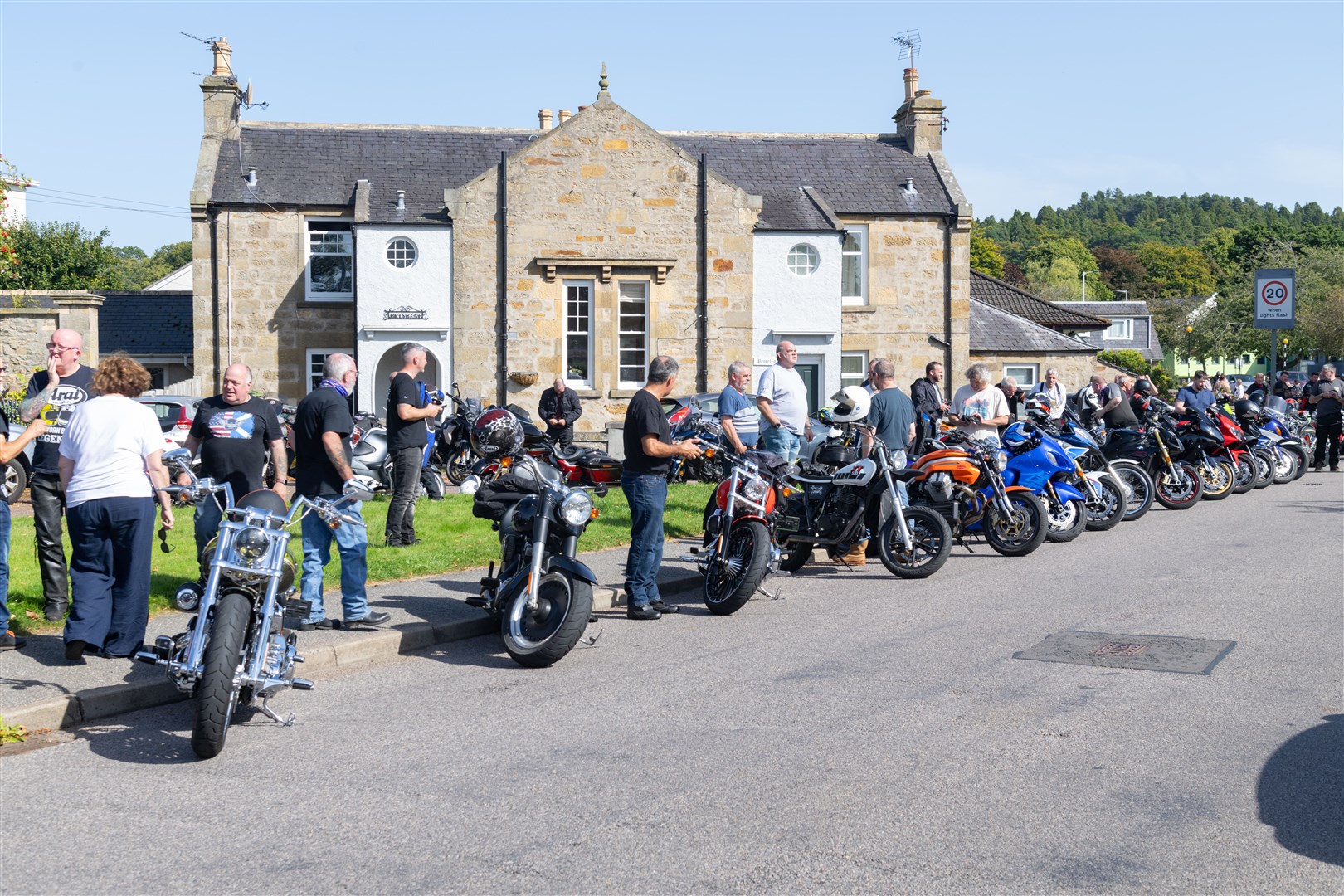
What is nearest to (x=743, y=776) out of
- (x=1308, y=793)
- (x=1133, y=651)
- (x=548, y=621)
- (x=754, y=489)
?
(x=1308, y=793)

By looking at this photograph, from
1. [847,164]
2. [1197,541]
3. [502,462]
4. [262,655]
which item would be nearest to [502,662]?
[262,655]

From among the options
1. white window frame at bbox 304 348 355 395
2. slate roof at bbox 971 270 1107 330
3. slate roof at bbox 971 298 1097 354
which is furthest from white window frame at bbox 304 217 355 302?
slate roof at bbox 971 270 1107 330

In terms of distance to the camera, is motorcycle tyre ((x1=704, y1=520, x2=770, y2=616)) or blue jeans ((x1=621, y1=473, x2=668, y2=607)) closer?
blue jeans ((x1=621, y1=473, x2=668, y2=607))

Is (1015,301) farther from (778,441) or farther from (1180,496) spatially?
(778,441)

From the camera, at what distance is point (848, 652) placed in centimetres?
866

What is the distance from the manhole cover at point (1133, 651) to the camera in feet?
26.7

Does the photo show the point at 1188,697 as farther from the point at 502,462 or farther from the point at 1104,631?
the point at 502,462

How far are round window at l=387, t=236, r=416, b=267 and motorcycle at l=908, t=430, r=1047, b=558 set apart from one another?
18209mm

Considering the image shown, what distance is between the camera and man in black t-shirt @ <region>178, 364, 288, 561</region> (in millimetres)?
8680

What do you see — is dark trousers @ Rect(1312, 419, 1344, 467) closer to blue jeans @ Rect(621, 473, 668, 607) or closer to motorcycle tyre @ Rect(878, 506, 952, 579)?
motorcycle tyre @ Rect(878, 506, 952, 579)

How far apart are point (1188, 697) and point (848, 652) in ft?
7.18

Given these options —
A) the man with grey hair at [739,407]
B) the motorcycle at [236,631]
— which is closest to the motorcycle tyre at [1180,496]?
the man with grey hair at [739,407]

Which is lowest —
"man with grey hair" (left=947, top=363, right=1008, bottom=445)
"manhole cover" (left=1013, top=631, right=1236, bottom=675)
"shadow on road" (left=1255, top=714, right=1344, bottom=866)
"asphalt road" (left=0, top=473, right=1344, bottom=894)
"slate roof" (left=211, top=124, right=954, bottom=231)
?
"asphalt road" (left=0, top=473, right=1344, bottom=894)

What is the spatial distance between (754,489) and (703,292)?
1971 cm
